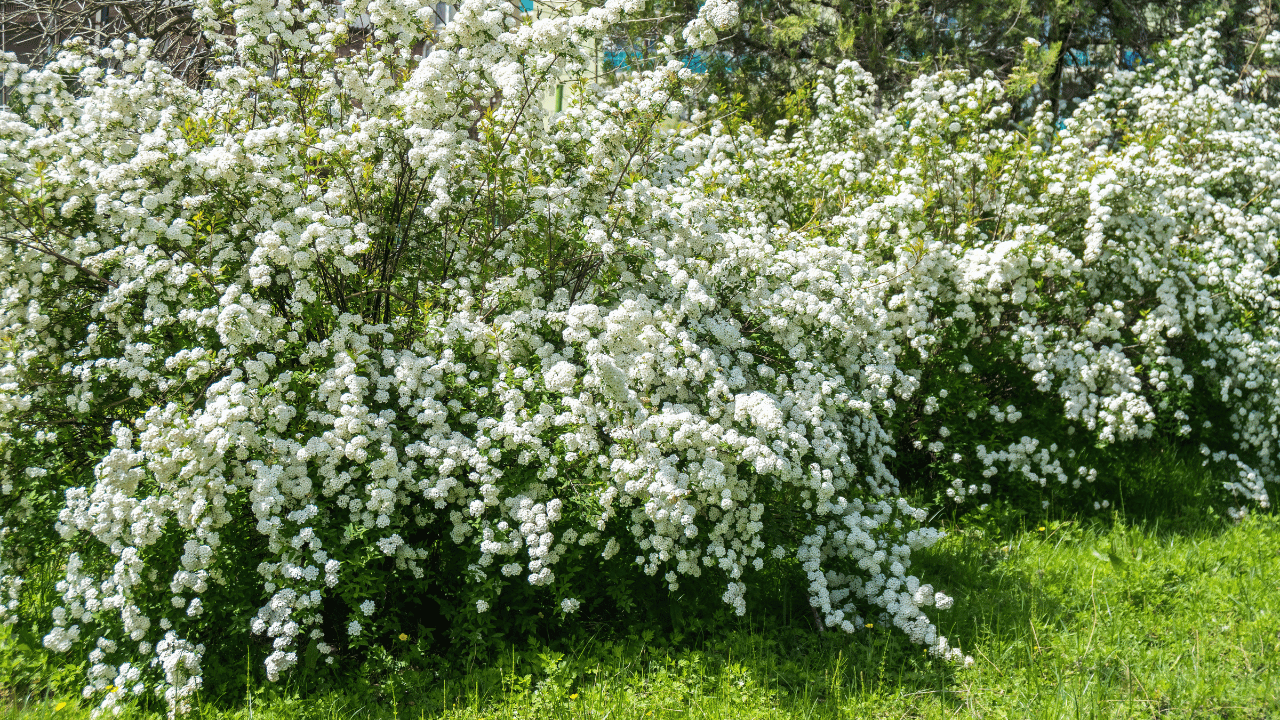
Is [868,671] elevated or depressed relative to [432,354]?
depressed

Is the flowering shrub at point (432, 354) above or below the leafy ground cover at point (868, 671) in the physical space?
above

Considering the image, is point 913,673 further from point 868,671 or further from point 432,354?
point 432,354

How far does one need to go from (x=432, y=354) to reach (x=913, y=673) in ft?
7.92

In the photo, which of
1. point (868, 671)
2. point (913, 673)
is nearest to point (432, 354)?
point (868, 671)

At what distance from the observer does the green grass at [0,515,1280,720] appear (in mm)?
3502

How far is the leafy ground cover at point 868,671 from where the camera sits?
11.5 feet

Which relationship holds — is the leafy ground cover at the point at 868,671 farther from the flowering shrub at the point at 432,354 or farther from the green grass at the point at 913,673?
the flowering shrub at the point at 432,354

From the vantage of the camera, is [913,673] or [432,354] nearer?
[913,673]

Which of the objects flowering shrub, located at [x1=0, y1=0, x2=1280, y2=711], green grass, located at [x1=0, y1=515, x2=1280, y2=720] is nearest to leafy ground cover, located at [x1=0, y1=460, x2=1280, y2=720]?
green grass, located at [x1=0, y1=515, x2=1280, y2=720]

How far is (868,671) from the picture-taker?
379cm

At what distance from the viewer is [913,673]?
3.80 meters

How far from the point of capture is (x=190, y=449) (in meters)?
3.20

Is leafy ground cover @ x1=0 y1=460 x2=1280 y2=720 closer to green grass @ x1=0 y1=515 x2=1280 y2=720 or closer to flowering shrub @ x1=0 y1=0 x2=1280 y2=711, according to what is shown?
green grass @ x1=0 y1=515 x2=1280 y2=720

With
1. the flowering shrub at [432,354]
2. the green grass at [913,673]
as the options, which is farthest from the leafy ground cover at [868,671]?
the flowering shrub at [432,354]
